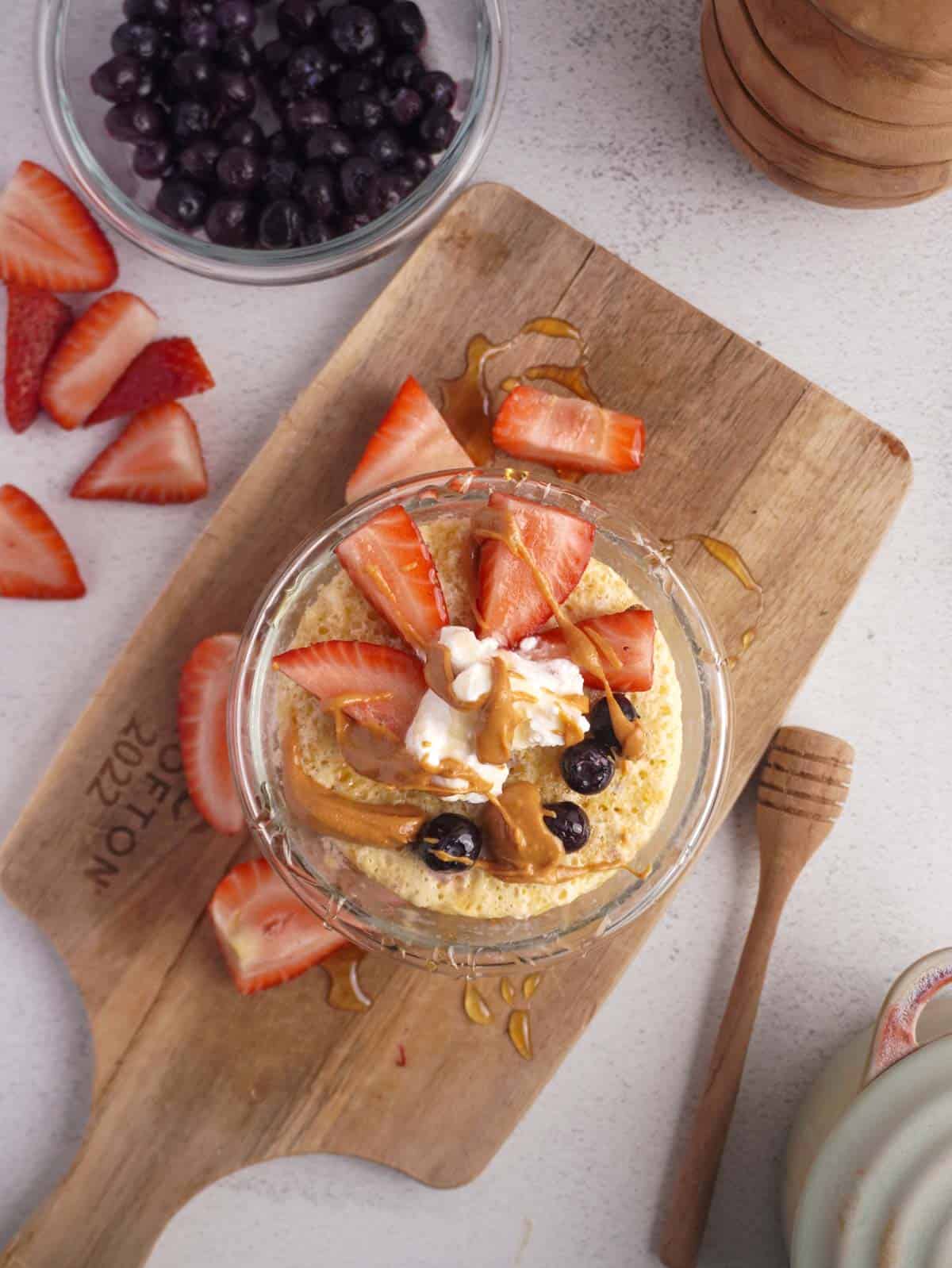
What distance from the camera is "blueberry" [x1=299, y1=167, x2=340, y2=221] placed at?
1630mm

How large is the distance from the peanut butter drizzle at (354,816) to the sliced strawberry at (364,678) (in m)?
0.11

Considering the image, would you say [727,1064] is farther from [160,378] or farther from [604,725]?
[160,378]

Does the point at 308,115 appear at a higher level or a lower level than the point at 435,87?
lower

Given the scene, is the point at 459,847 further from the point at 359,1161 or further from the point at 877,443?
the point at 877,443

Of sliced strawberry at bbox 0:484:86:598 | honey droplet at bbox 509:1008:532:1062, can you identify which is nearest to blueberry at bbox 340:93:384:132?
sliced strawberry at bbox 0:484:86:598

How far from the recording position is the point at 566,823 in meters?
1.30

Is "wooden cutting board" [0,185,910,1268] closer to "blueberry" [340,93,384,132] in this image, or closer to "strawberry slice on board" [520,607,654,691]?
"blueberry" [340,93,384,132]

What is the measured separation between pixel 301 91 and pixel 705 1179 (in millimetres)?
1766

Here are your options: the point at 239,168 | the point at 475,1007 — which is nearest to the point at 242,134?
→ the point at 239,168

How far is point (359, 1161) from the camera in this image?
176 centimetres

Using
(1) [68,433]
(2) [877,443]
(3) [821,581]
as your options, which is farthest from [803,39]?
(1) [68,433]

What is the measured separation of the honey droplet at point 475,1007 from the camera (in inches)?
65.0

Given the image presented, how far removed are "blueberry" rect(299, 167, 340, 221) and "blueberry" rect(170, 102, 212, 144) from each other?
17 cm

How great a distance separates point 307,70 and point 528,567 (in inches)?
33.8
